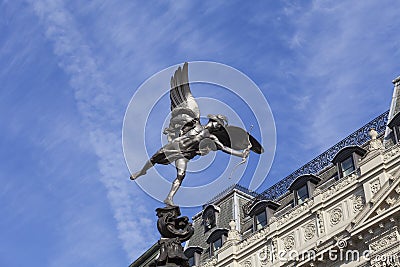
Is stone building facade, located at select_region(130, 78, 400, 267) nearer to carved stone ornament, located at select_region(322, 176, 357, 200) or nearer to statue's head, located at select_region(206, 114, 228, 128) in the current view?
carved stone ornament, located at select_region(322, 176, 357, 200)

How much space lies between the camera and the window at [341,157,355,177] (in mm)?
38562

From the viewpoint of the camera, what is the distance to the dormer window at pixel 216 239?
4554 cm

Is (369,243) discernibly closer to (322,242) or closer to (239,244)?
(322,242)

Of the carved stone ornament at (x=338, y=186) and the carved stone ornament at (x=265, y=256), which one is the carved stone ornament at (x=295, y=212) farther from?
the carved stone ornament at (x=265, y=256)

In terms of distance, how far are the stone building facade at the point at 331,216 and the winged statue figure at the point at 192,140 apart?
66.9ft

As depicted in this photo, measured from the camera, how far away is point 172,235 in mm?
8852

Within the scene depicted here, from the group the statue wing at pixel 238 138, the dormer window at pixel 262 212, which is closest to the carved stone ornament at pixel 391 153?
the dormer window at pixel 262 212

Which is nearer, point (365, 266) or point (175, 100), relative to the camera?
point (175, 100)

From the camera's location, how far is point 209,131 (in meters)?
9.41

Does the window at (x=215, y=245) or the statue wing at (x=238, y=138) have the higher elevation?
the window at (x=215, y=245)

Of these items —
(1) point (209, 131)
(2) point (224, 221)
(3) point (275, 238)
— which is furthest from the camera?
(2) point (224, 221)

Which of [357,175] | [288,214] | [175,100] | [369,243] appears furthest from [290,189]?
[175,100]

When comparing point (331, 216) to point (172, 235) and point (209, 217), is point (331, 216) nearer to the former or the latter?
point (209, 217)

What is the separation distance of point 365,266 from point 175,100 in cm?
2522
